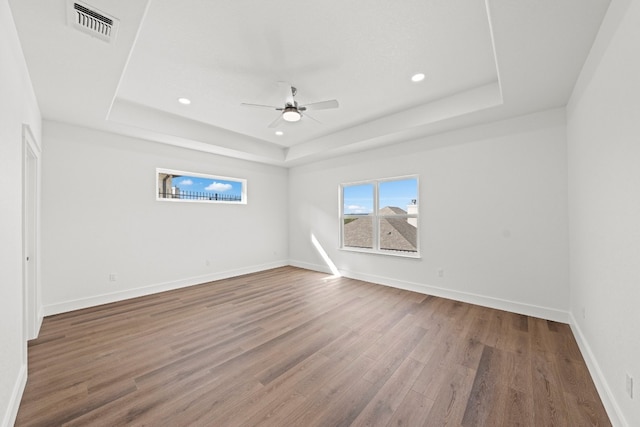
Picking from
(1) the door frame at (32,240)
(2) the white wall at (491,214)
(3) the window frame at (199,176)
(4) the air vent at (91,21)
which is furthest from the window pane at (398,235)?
(1) the door frame at (32,240)

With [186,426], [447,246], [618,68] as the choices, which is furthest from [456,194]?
[186,426]

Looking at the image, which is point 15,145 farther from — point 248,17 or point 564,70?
point 564,70

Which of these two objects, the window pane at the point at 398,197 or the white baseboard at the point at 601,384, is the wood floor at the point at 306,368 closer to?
the white baseboard at the point at 601,384

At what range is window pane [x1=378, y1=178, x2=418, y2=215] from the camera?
443 cm

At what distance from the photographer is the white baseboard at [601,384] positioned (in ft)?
5.00

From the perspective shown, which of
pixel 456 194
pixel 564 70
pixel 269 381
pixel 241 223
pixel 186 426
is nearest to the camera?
pixel 186 426

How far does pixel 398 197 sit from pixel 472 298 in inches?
80.2

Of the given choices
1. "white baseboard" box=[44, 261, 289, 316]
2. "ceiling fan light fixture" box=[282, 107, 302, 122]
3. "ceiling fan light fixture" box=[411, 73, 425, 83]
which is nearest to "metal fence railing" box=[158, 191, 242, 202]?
"white baseboard" box=[44, 261, 289, 316]

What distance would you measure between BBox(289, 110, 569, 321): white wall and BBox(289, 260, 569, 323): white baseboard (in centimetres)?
1

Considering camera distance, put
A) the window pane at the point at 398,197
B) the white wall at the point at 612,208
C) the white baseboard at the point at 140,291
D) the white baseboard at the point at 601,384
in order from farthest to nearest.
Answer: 1. the window pane at the point at 398,197
2. the white baseboard at the point at 140,291
3. the white baseboard at the point at 601,384
4. the white wall at the point at 612,208

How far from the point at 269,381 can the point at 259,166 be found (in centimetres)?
486

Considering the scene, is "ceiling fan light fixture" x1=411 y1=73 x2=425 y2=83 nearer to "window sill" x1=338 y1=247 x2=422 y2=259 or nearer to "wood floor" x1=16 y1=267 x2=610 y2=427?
"window sill" x1=338 y1=247 x2=422 y2=259

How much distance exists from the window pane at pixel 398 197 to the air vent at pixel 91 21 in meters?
4.19

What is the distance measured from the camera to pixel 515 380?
1991mm
